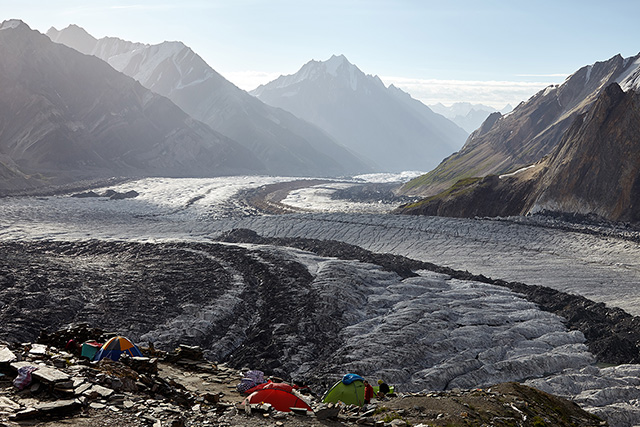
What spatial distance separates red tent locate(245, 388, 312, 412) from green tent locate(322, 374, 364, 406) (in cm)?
257

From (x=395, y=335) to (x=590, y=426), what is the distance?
489 inches

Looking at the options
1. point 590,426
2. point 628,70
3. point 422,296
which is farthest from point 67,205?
point 628,70

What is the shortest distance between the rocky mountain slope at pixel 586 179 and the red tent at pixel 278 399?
65886 mm

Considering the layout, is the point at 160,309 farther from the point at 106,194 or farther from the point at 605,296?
the point at 106,194

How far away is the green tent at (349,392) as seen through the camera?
20.2 m

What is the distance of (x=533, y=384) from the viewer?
1046 inches

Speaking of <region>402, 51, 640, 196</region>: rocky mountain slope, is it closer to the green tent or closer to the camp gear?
the green tent

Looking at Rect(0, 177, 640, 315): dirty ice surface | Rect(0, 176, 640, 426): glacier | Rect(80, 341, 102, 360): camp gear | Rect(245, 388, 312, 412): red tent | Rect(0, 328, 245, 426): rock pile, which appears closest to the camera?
Rect(0, 328, 245, 426): rock pile

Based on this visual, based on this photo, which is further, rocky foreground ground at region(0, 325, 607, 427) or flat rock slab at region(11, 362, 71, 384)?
flat rock slab at region(11, 362, 71, 384)

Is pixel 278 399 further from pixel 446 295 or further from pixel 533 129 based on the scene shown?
pixel 533 129

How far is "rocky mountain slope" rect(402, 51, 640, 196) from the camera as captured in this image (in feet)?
500

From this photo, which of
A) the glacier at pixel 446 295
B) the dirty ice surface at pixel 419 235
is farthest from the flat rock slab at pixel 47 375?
the dirty ice surface at pixel 419 235

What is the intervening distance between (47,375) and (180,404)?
13.1 ft

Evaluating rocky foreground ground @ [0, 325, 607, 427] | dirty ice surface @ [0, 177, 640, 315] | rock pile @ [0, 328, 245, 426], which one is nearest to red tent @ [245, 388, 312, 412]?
rocky foreground ground @ [0, 325, 607, 427]
